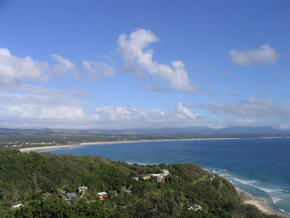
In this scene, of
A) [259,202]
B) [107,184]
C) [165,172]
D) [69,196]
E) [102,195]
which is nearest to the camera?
[69,196]

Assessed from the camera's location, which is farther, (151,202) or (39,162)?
(39,162)

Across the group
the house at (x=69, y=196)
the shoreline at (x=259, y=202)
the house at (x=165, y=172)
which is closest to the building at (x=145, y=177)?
the house at (x=165, y=172)

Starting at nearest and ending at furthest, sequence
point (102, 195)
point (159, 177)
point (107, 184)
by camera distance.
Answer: point (102, 195), point (107, 184), point (159, 177)

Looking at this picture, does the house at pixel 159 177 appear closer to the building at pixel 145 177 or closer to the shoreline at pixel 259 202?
the building at pixel 145 177

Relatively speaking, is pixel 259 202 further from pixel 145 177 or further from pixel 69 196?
pixel 69 196

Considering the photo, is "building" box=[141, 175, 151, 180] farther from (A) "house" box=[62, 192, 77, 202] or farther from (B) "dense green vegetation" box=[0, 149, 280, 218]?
(A) "house" box=[62, 192, 77, 202]

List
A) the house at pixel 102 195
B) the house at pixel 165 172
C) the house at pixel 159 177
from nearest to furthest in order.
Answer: the house at pixel 102 195
the house at pixel 159 177
the house at pixel 165 172

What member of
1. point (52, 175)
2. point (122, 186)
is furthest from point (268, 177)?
point (52, 175)

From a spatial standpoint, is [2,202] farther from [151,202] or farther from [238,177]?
[238,177]

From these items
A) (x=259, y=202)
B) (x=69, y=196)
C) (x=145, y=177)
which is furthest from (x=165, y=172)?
(x=69, y=196)
